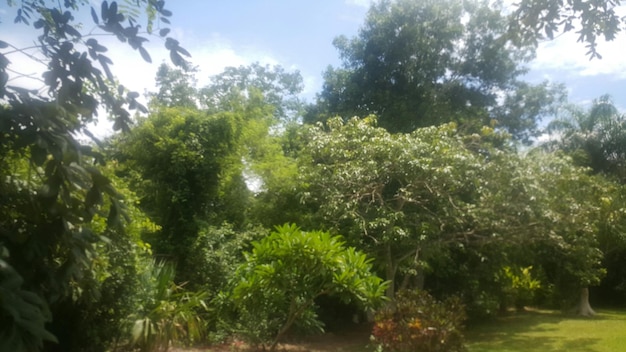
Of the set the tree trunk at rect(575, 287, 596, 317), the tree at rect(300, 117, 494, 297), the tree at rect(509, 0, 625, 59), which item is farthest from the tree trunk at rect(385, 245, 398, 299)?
the tree trunk at rect(575, 287, 596, 317)

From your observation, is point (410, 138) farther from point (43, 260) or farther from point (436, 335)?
point (43, 260)

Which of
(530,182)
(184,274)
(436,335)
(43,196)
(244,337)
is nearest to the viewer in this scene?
(43,196)

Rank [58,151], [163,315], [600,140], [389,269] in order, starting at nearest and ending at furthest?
[58,151] < [163,315] < [389,269] < [600,140]

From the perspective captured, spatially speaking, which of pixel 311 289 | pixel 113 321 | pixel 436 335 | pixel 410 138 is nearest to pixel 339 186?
pixel 410 138

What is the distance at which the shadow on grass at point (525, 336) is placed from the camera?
11758 mm

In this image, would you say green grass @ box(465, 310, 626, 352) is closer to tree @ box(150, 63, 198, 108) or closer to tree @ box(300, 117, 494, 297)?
tree @ box(300, 117, 494, 297)

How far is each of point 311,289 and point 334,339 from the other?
16.4ft

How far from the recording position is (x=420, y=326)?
336 inches

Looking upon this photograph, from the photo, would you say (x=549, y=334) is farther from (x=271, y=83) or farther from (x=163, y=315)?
(x=271, y=83)

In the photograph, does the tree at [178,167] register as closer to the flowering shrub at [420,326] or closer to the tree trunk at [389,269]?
the tree trunk at [389,269]

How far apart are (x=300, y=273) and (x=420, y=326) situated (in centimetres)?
202

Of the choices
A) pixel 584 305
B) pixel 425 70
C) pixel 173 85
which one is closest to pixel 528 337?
pixel 584 305

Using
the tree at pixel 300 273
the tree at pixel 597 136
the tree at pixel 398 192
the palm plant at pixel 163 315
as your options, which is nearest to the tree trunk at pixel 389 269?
the tree at pixel 398 192

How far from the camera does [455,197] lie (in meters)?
12.2
